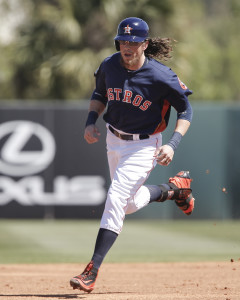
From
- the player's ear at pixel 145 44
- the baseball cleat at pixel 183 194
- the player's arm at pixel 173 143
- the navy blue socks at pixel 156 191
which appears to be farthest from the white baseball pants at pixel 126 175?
the player's ear at pixel 145 44

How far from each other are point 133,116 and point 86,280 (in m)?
1.31

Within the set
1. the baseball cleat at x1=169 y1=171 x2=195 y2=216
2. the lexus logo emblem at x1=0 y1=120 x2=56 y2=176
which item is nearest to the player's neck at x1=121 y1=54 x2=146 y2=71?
the baseball cleat at x1=169 y1=171 x2=195 y2=216

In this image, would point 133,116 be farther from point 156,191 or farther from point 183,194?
point 183,194

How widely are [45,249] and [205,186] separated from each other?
4.84 m

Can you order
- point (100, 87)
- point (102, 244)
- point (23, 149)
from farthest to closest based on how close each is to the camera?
point (23, 149)
point (100, 87)
point (102, 244)

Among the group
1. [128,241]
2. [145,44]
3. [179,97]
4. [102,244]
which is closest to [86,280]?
[102,244]

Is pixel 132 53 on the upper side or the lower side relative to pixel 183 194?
upper

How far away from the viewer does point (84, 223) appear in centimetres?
1458

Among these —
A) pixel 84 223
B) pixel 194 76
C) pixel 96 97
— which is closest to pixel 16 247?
pixel 84 223

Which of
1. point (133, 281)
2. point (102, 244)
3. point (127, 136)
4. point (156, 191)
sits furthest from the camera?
point (133, 281)

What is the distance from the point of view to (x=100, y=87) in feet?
21.6

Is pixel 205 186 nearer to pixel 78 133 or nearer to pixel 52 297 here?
pixel 78 133

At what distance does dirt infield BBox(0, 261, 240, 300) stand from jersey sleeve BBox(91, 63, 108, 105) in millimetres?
1574

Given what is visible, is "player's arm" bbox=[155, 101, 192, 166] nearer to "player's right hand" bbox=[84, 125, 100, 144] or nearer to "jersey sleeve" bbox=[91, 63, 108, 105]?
"player's right hand" bbox=[84, 125, 100, 144]
